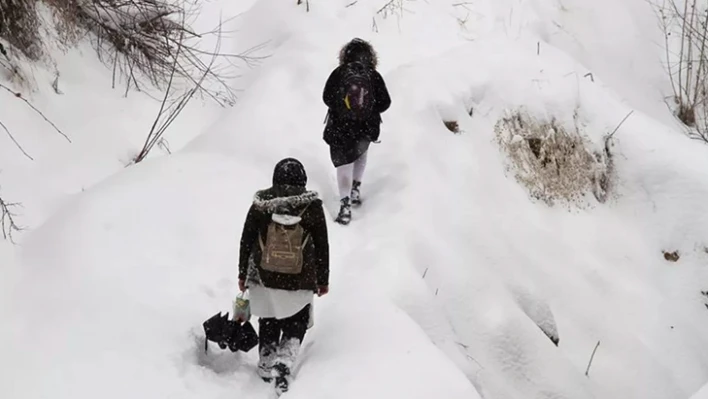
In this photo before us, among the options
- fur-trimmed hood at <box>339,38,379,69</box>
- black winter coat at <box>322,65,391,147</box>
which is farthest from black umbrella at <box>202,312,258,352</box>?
fur-trimmed hood at <box>339,38,379,69</box>

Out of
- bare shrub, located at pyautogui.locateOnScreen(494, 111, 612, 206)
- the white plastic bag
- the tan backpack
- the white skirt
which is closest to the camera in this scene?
the tan backpack

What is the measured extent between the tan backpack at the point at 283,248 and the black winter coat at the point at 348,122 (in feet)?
5.97

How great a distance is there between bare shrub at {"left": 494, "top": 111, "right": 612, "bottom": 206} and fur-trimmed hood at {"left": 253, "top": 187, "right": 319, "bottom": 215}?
12.4 feet

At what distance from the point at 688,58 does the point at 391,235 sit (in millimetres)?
6918

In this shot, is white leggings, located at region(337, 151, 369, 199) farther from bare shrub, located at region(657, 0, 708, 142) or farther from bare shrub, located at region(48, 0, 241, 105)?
bare shrub, located at region(657, 0, 708, 142)

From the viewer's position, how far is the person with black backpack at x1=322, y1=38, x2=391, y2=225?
16.4ft

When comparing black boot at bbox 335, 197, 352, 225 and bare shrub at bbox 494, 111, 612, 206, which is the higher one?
black boot at bbox 335, 197, 352, 225

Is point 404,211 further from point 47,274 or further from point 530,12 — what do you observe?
point 530,12

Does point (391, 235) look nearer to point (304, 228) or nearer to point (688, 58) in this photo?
point (304, 228)

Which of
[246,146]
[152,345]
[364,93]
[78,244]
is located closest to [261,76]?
[246,146]

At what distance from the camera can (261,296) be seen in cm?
367

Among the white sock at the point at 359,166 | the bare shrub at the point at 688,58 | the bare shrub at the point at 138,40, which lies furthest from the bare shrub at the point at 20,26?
the bare shrub at the point at 688,58

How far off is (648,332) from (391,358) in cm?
362

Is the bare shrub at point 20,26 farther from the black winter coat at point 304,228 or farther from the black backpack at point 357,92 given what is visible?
the black winter coat at point 304,228
